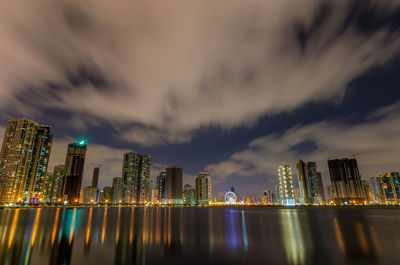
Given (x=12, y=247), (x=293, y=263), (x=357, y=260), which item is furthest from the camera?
(x=12, y=247)

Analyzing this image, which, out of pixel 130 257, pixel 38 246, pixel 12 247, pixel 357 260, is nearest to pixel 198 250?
pixel 130 257

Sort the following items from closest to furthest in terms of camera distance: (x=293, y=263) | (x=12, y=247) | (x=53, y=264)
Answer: (x=53, y=264), (x=293, y=263), (x=12, y=247)

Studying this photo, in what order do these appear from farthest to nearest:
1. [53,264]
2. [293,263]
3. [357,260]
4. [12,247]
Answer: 1. [12,247]
2. [357,260]
3. [293,263]
4. [53,264]

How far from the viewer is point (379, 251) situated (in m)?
22.4

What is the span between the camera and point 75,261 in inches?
667

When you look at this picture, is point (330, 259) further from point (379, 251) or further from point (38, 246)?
point (38, 246)

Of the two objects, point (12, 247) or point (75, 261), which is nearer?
point (75, 261)

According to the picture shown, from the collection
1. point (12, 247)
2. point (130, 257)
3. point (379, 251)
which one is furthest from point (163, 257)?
point (379, 251)

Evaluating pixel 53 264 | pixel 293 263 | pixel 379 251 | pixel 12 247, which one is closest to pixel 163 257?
pixel 53 264

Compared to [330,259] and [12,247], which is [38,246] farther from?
[330,259]

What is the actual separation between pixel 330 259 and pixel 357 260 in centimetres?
232

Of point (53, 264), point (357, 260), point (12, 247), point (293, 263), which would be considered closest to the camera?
point (53, 264)

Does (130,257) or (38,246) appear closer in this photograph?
(130,257)

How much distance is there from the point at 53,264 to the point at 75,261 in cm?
153
